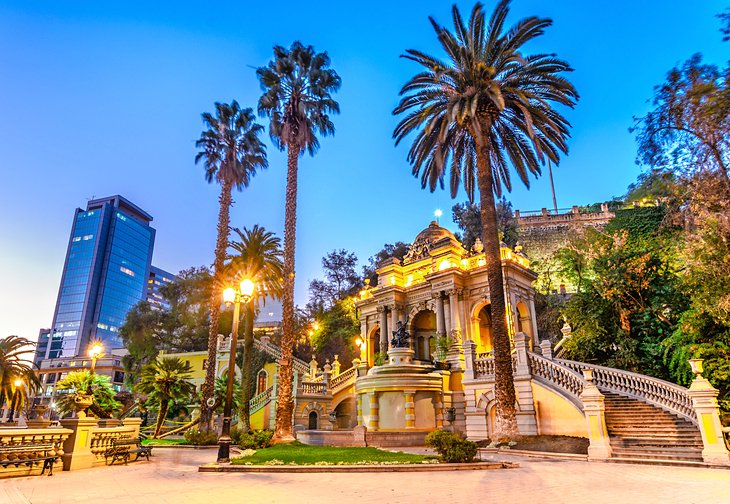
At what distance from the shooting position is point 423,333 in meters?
38.2

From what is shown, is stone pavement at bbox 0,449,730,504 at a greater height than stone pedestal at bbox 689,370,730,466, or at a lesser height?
lesser

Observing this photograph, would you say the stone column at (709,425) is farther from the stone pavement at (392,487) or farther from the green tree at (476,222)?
the green tree at (476,222)

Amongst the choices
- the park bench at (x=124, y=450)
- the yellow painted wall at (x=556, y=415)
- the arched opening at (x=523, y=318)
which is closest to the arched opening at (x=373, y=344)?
the arched opening at (x=523, y=318)

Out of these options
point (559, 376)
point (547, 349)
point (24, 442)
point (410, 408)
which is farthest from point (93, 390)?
point (559, 376)

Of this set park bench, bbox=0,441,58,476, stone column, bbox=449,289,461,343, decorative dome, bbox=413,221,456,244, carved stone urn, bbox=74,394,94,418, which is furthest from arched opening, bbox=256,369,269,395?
park bench, bbox=0,441,58,476

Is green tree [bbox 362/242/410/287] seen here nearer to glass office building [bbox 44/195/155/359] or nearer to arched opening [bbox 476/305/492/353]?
arched opening [bbox 476/305/492/353]

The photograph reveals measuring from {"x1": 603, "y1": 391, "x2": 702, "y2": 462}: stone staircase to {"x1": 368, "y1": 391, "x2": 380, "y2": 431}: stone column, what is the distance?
1058cm

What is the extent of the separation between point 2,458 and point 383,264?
3172 cm

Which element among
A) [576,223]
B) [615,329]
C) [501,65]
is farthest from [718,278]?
[576,223]

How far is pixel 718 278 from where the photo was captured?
1469 cm

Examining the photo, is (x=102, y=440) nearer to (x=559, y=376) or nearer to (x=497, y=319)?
(x=497, y=319)

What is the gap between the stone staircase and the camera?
1327cm

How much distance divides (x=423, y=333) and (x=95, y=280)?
160 meters

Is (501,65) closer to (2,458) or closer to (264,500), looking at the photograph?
(264,500)
